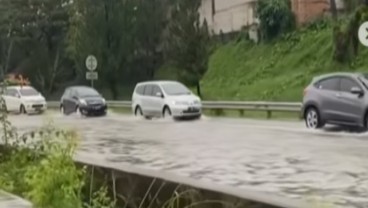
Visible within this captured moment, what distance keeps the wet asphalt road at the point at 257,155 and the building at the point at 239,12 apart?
2307cm

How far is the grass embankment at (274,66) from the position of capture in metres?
42.3

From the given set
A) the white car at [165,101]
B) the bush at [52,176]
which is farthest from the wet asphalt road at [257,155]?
the white car at [165,101]

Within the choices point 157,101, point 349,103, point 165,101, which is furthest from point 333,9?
point 349,103

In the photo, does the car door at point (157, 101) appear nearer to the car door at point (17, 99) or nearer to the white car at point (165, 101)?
the white car at point (165, 101)

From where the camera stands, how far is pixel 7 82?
14.9 m

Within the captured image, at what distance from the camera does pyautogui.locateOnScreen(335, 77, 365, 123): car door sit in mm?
24062

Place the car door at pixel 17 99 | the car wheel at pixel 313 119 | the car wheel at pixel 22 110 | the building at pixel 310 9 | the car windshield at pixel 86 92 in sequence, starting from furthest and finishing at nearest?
the car door at pixel 17 99
the car wheel at pixel 22 110
the building at pixel 310 9
the car windshield at pixel 86 92
the car wheel at pixel 313 119

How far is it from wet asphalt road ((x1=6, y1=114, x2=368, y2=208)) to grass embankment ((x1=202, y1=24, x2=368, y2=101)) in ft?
41.6

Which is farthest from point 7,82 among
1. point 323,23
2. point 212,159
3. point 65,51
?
point 65,51

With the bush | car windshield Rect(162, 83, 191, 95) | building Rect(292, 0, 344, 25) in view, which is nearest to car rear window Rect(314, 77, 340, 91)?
car windshield Rect(162, 83, 191, 95)

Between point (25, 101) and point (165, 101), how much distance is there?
56.2 ft

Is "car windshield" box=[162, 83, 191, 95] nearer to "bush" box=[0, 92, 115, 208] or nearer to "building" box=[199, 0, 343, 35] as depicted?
"building" box=[199, 0, 343, 35]

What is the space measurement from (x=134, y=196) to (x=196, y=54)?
125 feet

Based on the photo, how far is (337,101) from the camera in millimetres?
25109
